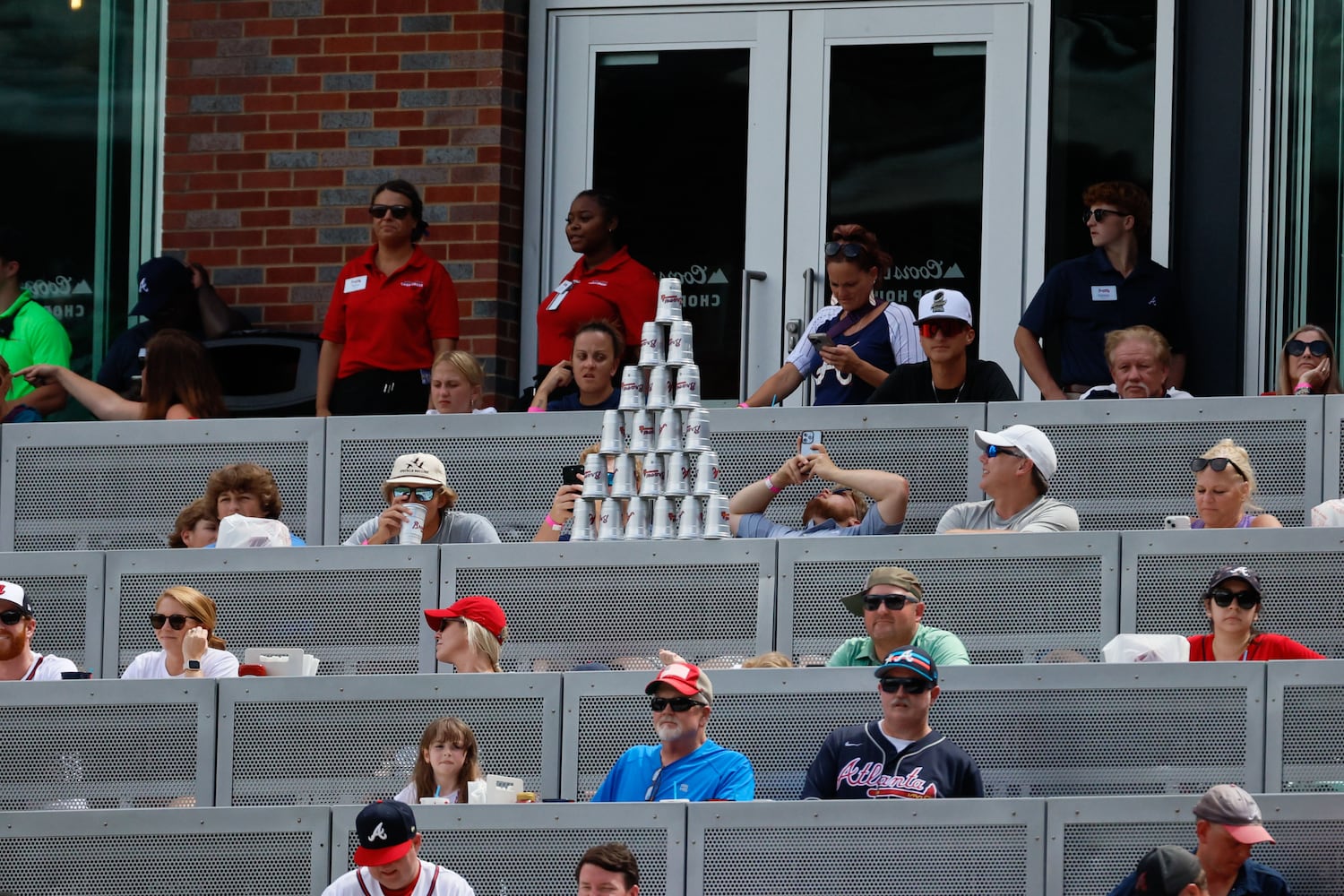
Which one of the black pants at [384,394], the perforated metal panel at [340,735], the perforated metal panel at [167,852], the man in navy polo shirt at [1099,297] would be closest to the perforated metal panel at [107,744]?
the perforated metal panel at [340,735]

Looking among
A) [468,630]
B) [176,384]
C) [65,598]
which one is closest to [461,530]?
[468,630]

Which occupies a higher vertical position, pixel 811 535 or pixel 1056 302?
pixel 1056 302

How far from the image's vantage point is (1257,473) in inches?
403

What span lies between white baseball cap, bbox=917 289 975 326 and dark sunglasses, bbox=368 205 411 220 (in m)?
2.68

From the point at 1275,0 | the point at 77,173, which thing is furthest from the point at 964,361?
the point at 77,173

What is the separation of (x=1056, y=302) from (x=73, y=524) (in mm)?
4531

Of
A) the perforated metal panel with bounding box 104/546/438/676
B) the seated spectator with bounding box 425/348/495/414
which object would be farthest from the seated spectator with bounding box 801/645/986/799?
the seated spectator with bounding box 425/348/495/414

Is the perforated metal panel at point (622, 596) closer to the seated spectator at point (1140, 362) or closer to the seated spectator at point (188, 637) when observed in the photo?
the seated spectator at point (188, 637)

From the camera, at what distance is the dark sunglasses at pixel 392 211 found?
11812 mm

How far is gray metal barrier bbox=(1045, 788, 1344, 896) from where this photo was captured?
7980mm

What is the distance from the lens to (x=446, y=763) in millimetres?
8680

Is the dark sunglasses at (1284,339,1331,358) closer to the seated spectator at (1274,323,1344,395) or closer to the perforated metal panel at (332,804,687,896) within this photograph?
the seated spectator at (1274,323,1344,395)

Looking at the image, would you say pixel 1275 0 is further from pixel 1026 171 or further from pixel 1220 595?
pixel 1220 595

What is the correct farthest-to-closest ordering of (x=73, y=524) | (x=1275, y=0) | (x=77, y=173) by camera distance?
(x=77, y=173), (x=1275, y=0), (x=73, y=524)
